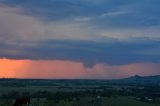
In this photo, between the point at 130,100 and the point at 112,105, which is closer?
the point at 112,105

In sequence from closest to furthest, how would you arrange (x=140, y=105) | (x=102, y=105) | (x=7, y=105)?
1. (x=7, y=105)
2. (x=102, y=105)
3. (x=140, y=105)

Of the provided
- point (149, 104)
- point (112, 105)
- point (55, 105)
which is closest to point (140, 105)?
point (149, 104)

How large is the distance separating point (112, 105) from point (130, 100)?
25.3 m

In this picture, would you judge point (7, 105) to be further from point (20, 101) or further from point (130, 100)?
point (130, 100)

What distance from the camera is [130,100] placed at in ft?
534

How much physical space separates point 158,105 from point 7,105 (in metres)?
92.8

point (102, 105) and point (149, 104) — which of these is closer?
point (102, 105)

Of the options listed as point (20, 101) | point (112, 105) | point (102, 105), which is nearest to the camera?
point (20, 101)

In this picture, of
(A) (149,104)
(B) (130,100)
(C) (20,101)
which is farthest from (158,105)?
(C) (20,101)

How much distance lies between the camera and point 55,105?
221 feet

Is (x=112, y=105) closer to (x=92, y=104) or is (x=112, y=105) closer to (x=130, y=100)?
(x=92, y=104)

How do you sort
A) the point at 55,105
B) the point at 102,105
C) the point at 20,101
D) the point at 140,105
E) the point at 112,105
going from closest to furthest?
the point at 20,101, the point at 55,105, the point at 102,105, the point at 112,105, the point at 140,105

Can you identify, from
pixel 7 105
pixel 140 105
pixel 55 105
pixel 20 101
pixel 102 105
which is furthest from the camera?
pixel 140 105

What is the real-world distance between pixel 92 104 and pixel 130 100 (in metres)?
35.0
